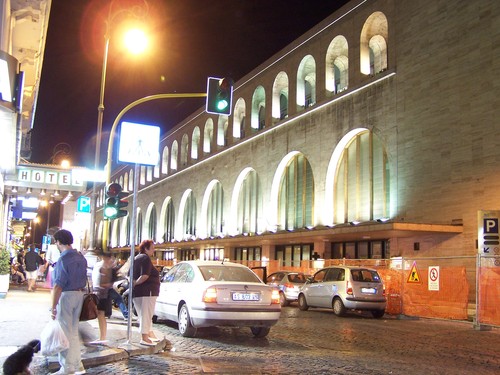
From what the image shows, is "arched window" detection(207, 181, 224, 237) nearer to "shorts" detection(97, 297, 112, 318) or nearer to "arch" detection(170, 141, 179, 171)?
"arch" detection(170, 141, 179, 171)

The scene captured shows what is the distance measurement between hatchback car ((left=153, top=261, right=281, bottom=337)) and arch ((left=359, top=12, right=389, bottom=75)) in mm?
20832

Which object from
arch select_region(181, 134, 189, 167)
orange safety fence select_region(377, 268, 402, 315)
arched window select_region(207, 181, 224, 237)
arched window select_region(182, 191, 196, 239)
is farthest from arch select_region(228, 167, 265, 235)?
orange safety fence select_region(377, 268, 402, 315)

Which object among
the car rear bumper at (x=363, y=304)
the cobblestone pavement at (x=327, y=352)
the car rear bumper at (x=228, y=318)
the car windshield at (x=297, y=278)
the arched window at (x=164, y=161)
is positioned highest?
the arched window at (x=164, y=161)

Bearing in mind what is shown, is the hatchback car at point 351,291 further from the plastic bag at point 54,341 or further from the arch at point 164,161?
the arch at point 164,161

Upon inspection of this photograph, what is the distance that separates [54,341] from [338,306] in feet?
40.1

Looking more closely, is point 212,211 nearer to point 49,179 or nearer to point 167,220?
point 167,220

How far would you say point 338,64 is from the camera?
3347 centimetres

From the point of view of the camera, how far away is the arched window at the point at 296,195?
112 ft

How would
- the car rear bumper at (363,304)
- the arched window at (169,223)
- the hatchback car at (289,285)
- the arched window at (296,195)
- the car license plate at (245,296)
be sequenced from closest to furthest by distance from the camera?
the car license plate at (245,296) → the car rear bumper at (363,304) → the hatchback car at (289,285) → the arched window at (296,195) → the arched window at (169,223)

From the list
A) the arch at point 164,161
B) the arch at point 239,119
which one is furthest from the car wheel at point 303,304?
the arch at point 164,161

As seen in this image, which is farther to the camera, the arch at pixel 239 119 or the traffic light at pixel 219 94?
the arch at pixel 239 119

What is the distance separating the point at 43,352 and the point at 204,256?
149ft

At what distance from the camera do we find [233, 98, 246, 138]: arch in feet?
147

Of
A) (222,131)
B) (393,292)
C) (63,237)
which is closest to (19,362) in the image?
(63,237)
